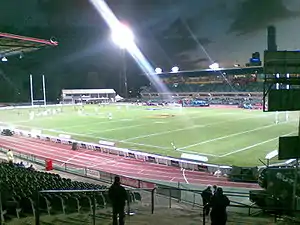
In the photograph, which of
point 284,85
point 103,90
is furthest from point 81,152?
point 103,90

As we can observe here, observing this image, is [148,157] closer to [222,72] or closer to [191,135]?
[191,135]

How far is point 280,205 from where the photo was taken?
1130 cm

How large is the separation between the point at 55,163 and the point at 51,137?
1122 centimetres

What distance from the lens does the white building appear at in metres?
97.8

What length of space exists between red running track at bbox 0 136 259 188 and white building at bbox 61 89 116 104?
64.1 meters

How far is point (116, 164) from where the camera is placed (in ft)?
81.2

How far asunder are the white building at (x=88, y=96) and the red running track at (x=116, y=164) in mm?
64077

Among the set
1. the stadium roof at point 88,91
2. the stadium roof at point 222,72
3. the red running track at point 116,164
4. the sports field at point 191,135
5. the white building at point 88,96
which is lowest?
the red running track at point 116,164

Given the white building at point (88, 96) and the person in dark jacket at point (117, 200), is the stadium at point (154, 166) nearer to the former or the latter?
the person in dark jacket at point (117, 200)

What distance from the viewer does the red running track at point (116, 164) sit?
20.7 metres

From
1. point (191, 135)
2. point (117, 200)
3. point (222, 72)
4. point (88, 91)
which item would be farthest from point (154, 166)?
point (222, 72)

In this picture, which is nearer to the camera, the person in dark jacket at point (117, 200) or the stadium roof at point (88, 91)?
the person in dark jacket at point (117, 200)

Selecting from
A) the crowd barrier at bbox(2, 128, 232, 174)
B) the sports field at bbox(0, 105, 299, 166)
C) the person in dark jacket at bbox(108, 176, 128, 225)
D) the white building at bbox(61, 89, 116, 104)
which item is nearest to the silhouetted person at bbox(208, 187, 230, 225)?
the person in dark jacket at bbox(108, 176, 128, 225)

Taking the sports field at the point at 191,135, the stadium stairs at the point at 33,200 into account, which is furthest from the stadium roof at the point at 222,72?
the stadium stairs at the point at 33,200
